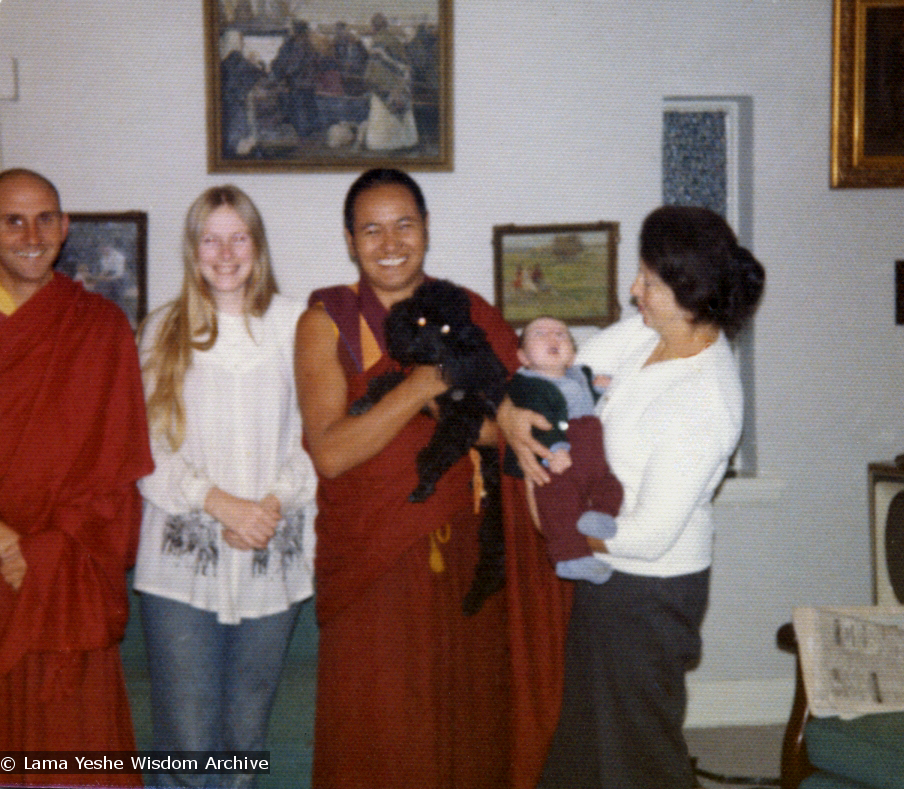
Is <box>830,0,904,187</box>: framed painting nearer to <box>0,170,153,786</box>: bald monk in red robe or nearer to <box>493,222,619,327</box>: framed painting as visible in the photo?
<box>493,222,619,327</box>: framed painting

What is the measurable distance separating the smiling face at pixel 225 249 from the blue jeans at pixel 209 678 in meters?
0.63

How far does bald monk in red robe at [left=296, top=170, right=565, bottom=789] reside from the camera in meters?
1.59

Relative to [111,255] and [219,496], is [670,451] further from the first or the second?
[111,255]

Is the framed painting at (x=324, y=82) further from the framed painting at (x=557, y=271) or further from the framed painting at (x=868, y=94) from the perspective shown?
the framed painting at (x=868, y=94)

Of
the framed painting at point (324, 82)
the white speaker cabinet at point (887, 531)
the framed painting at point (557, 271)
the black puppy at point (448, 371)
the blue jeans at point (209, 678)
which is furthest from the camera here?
the framed painting at point (557, 271)

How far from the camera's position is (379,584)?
162 cm

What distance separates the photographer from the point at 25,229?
5.55ft

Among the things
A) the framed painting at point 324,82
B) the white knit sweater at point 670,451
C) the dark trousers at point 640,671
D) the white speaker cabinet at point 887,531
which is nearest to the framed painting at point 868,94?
the white speaker cabinet at point 887,531

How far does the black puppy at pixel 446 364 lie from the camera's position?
1.51 meters

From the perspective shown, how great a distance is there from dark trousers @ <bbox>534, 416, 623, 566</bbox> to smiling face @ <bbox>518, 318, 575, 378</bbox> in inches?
4.4

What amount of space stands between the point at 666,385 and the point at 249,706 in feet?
3.32

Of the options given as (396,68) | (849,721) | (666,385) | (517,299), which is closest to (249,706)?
(666,385)

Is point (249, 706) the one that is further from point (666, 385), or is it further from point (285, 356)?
point (666, 385)

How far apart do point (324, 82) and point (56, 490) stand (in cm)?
145
